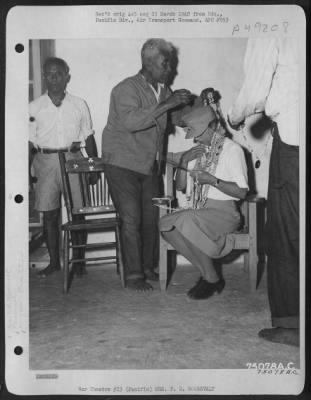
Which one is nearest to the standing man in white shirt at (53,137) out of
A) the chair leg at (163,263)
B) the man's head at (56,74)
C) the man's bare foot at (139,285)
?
the man's head at (56,74)

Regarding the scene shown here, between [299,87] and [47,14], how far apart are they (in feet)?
3.69

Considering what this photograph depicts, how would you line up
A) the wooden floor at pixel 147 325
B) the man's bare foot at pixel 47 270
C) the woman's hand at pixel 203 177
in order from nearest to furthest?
1. the wooden floor at pixel 147 325
2. the man's bare foot at pixel 47 270
3. the woman's hand at pixel 203 177

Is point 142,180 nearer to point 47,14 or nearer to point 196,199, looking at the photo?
point 196,199

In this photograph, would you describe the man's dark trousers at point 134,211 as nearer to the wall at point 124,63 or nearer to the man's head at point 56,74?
the wall at point 124,63

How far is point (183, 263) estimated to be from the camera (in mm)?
2662

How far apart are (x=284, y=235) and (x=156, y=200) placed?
1.94 ft

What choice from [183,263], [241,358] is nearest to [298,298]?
[241,358]

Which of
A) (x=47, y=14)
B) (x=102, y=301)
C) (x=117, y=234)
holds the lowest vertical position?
(x=102, y=301)

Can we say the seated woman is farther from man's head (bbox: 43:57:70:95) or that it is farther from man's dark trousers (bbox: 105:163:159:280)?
man's head (bbox: 43:57:70:95)

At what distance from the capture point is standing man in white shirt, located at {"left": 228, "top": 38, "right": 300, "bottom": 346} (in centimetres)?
250

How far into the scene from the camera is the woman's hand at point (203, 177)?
2654 millimetres

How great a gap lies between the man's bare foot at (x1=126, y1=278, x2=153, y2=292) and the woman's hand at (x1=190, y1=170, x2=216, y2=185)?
529mm

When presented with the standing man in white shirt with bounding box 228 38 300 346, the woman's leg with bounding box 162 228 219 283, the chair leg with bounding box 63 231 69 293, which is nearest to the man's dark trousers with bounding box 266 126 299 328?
the standing man in white shirt with bounding box 228 38 300 346

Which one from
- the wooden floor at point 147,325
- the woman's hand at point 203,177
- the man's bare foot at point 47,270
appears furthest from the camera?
the woman's hand at point 203,177
